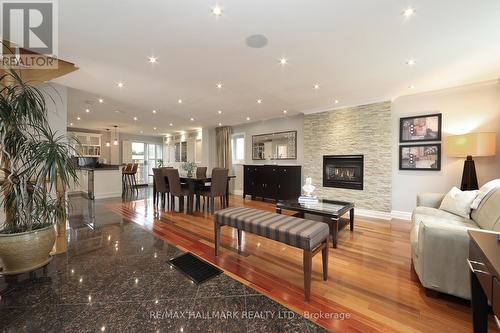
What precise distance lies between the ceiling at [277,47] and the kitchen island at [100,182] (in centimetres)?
287

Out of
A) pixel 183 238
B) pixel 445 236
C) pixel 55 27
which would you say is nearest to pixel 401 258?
pixel 445 236

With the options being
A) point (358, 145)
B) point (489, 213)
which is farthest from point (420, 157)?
point (489, 213)

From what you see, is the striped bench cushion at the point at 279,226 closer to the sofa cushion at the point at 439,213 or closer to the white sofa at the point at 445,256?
the white sofa at the point at 445,256

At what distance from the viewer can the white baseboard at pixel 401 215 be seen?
165 inches

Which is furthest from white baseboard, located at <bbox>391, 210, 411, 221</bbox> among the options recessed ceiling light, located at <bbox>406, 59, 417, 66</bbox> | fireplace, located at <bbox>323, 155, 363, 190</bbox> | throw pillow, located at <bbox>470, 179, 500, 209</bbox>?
recessed ceiling light, located at <bbox>406, 59, 417, 66</bbox>

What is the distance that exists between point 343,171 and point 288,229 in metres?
3.63

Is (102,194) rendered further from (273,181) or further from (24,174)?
(273,181)

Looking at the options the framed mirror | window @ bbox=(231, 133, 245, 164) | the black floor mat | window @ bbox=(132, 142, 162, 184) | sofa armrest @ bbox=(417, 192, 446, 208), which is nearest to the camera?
the black floor mat

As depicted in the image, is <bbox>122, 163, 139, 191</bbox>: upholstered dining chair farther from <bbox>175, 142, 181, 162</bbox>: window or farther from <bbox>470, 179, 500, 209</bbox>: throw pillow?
<bbox>470, 179, 500, 209</bbox>: throw pillow

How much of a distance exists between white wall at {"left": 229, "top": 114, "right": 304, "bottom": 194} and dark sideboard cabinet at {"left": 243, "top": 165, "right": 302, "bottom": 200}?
520 millimetres

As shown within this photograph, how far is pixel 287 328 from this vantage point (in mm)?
1436

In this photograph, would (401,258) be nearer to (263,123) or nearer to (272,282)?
(272,282)

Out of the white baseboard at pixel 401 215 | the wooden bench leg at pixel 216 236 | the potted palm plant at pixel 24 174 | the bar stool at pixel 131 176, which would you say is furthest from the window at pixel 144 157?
the white baseboard at pixel 401 215

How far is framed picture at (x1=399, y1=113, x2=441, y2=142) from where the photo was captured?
3930mm
